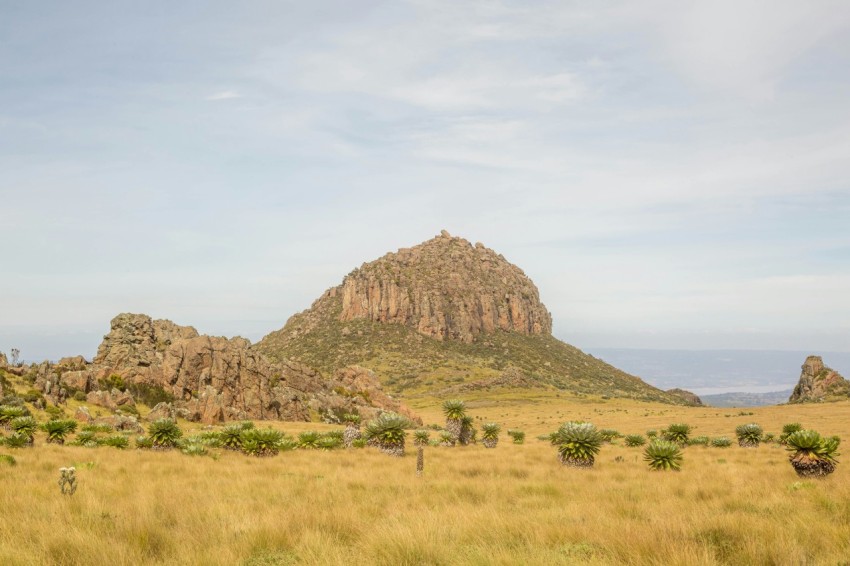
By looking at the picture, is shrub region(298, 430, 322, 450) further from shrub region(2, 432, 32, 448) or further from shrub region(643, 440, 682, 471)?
shrub region(643, 440, 682, 471)

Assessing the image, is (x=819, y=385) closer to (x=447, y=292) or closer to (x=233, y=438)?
(x=233, y=438)

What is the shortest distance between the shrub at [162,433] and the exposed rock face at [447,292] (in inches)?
4805

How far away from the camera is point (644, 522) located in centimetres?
828

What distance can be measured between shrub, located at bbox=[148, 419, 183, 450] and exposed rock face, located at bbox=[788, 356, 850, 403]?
74.1 metres

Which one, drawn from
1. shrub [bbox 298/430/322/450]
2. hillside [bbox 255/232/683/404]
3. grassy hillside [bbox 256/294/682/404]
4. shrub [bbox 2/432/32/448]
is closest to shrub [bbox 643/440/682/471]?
shrub [bbox 298/430/322/450]

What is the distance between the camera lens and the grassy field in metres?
6.40

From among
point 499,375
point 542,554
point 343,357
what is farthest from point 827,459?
point 343,357

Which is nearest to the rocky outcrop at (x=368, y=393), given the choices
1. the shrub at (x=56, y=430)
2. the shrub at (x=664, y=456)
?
the shrub at (x=56, y=430)

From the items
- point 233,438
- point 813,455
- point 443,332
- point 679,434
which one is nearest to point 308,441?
point 233,438

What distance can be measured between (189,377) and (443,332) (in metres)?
104

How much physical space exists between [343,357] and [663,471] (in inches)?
4226

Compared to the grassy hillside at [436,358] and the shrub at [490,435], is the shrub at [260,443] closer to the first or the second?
the shrub at [490,435]

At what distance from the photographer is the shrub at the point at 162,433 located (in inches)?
870

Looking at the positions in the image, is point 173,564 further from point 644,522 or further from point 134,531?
point 644,522
